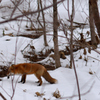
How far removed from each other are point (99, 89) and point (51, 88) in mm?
1340

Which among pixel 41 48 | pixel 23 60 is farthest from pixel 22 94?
pixel 41 48

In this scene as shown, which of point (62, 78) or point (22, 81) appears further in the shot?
point (62, 78)

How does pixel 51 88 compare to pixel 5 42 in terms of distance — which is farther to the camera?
pixel 5 42

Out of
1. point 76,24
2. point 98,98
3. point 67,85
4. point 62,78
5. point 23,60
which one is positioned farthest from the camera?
point 76,24

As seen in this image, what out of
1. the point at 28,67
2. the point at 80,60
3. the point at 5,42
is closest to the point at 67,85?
the point at 28,67

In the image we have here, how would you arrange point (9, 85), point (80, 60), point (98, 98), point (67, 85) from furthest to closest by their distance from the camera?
point (80, 60), point (67, 85), point (9, 85), point (98, 98)

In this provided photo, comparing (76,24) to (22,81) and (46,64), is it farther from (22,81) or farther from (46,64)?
(22,81)

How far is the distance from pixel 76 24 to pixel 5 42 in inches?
249

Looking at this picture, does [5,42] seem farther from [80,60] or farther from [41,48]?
[80,60]

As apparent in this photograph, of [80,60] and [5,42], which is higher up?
[5,42]

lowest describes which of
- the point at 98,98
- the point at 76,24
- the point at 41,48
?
the point at 98,98

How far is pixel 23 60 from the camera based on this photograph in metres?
8.91

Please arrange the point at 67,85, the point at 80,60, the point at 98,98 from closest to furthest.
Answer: the point at 98,98
the point at 67,85
the point at 80,60

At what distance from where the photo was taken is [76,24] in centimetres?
1398
